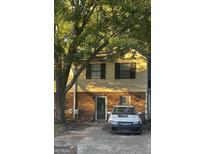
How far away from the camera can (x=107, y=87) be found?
36.8 ft

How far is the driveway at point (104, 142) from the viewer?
6527 millimetres

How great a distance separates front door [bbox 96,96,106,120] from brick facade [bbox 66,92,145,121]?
0.46 ft

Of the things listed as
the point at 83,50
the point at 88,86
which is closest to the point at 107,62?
the point at 88,86

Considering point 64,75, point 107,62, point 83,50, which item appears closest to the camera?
point 83,50

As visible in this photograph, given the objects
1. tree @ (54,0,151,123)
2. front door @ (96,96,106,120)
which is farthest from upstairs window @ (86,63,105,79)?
tree @ (54,0,151,123)

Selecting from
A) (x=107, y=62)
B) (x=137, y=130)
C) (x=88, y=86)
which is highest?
(x=107, y=62)

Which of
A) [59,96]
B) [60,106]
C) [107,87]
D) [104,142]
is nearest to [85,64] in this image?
[59,96]

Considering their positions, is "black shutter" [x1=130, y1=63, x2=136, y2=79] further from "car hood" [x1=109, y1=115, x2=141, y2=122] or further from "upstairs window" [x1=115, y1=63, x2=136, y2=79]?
"car hood" [x1=109, y1=115, x2=141, y2=122]

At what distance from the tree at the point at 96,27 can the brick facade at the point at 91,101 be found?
2.32 m

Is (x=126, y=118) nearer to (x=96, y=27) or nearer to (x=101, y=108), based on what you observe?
(x=101, y=108)

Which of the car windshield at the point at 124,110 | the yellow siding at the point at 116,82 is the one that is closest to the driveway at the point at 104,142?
the car windshield at the point at 124,110
